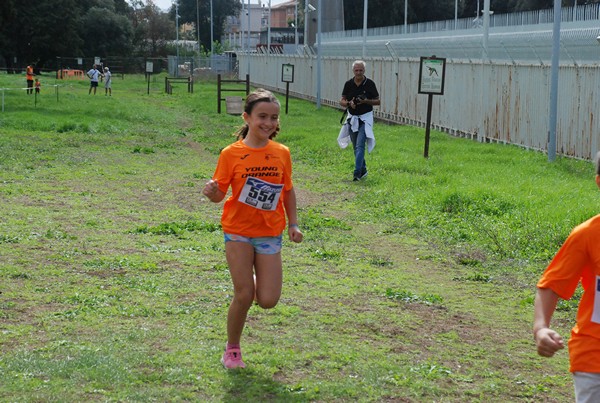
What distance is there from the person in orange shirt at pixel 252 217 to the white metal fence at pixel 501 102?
1350 cm

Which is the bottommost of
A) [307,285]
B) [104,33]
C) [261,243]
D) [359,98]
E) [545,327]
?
[307,285]

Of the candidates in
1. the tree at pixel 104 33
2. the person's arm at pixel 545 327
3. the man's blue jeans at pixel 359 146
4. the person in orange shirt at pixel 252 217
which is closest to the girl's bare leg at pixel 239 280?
the person in orange shirt at pixel 252 217

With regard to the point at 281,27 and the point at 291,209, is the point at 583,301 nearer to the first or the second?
the point at 291,209

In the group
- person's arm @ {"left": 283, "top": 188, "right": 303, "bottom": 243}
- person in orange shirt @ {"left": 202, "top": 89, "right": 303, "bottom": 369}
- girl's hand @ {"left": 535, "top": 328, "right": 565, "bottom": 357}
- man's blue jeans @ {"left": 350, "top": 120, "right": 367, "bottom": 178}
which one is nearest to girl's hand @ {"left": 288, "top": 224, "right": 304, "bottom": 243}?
person's arm @ {"left": 283, "top": 188, "right": 303, "bottom": 243}

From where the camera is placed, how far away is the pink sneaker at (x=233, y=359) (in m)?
5.99

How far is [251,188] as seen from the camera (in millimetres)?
6000

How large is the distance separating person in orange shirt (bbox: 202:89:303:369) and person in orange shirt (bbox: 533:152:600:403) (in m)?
2.48

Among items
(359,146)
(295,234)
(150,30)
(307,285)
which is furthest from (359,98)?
(150,30)

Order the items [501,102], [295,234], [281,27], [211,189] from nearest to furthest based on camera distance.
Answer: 1. [211,189]
2. [295,234]
3. [501,102]
4. [281,27]

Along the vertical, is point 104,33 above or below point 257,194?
below

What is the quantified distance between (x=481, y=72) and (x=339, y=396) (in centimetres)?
1962

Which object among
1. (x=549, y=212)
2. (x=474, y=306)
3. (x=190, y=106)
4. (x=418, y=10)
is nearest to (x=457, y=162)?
(x=549, y=212)

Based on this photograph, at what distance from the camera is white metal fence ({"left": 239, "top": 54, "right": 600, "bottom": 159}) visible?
1906 centimetres

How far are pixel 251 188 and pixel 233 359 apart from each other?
39.8 inches
